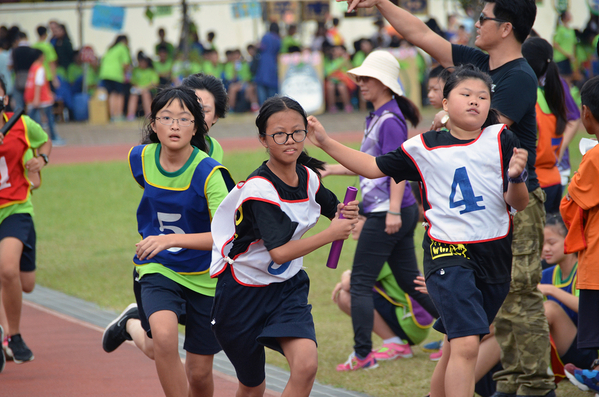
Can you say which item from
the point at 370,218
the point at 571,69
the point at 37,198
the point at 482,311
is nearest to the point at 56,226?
the point at 37,198

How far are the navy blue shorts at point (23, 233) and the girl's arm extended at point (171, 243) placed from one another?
75.7 inches

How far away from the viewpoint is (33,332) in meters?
Result: 6.04

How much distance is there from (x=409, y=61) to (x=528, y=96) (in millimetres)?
16475

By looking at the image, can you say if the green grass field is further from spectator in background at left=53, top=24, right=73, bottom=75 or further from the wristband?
spectator in background at left=53, top=24, right=73, bottom=75

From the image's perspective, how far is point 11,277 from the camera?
5078mm

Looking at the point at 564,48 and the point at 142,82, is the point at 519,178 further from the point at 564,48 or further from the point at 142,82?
the point at 142,82

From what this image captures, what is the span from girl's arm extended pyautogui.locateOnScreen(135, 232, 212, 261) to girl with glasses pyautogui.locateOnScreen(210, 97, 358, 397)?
140 mm

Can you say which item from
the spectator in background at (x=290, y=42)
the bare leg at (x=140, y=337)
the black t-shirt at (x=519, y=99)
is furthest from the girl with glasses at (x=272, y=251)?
the spectator in background at (x=290, y=42)

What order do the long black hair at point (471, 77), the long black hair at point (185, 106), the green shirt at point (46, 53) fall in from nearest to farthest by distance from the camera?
the long black hair at point (471, 77)
the long black hair at point (185, 106)
the green shirt at point (46, 53)

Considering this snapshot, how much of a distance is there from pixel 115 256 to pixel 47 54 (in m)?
11.6

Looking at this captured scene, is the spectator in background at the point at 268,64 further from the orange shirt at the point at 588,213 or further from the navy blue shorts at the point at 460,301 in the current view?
the navy blue shorts at the point at 460,301

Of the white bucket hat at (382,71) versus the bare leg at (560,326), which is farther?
the white bucket hat at (382,71)

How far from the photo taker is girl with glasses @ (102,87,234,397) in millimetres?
3797

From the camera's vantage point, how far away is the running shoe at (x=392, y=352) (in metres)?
5.27
